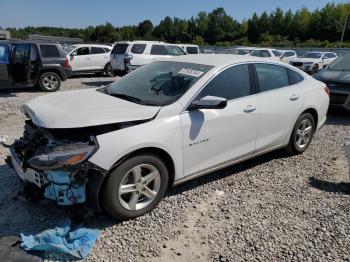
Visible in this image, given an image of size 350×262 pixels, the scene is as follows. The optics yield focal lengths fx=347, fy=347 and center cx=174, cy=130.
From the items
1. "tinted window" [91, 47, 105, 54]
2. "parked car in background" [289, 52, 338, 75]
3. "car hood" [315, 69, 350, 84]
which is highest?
"tinted window" [91, 47, 105, 54]

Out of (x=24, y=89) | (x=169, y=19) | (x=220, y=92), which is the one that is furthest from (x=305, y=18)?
(x=220, y=92)

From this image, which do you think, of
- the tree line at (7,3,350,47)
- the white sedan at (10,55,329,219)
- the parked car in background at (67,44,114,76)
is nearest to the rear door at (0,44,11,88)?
the parked car in background at (67,44,114,76)

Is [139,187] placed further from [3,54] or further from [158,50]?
[158,50]

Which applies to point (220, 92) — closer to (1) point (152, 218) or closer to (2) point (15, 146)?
(1) point (152, 218)

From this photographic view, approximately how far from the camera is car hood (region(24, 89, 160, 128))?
322 cm

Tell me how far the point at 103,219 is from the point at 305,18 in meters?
92.3

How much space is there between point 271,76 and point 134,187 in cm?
257

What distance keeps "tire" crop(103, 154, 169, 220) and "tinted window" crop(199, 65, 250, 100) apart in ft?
3.23

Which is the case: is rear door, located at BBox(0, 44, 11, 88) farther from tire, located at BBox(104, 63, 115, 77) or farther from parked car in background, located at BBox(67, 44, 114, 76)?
tire, located at BBox(104, 63, 115, 77)

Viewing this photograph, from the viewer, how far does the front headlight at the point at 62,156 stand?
2996 millimetres

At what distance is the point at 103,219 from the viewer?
3.55 metres

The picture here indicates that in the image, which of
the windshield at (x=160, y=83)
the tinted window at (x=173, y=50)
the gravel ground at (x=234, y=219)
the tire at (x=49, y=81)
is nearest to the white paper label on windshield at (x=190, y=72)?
the windshield at (x=160, y=83)

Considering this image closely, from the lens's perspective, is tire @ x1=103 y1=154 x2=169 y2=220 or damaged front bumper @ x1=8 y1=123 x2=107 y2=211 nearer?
damaged front bumper @ x1=8 y1=123 x2=107 y2=211

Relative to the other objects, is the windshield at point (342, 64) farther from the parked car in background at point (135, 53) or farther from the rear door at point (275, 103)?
the parked car in background at point (135, 53)
